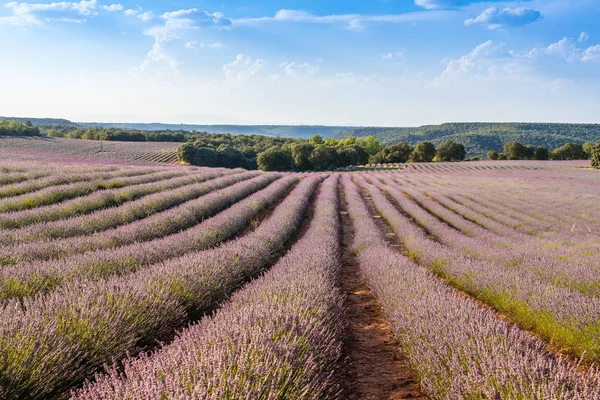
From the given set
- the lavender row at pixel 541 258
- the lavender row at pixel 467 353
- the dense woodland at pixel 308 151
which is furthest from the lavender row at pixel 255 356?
the dense woodland at pixel 308 151

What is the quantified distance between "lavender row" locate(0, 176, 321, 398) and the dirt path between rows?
160cm

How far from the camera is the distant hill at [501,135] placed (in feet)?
381

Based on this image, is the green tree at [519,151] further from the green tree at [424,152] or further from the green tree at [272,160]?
the green tree at [272,160]

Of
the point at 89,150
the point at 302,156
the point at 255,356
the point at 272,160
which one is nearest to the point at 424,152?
the point at 302,156

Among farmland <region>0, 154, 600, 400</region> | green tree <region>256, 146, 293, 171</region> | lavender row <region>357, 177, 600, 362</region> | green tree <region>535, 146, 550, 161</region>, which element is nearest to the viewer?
farmland <region>0, 154, 600, 400</region>

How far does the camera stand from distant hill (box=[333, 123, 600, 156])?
381 feet

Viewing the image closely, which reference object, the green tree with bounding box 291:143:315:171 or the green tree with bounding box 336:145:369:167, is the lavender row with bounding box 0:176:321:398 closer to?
the green tree with bounding box 291:143:315:171

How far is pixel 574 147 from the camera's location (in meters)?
75.2

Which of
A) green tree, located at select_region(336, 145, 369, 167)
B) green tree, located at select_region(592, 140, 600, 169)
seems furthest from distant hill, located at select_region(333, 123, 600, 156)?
green tree, located at select_region(592, 140, 600, 169)

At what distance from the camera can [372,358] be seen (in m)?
3.75

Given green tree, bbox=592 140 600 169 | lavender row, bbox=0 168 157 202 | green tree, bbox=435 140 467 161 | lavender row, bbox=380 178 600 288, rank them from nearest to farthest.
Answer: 1. lavender row, bbox=380 178 600 288
2. lavender row, bbox=0 168 157 202
3. green tree, bbox=592 140 600 169
4. green tree, bbox=435 140 467 161

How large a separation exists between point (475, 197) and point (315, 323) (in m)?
16.4

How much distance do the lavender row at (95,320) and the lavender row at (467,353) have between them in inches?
80.0

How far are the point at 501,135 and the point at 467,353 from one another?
492 ft
